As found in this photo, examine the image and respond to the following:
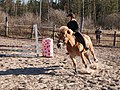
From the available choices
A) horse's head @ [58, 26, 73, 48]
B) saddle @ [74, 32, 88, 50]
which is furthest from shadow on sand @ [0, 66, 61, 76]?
saddle @ [74, 32, 88, 50]

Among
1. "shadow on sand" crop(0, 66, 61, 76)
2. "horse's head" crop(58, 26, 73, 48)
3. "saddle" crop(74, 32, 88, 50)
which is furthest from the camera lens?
"saddle" crop(74, 32, 88, 50)

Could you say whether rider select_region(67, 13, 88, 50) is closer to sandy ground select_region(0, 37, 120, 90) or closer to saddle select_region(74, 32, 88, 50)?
saddle select_region(74, 32, 88, 50)

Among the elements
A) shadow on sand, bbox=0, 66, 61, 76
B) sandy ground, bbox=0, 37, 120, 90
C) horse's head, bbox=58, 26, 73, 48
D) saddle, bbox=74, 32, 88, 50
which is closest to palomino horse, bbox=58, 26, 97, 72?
horse's head, bbox=58, 26, 73, 48

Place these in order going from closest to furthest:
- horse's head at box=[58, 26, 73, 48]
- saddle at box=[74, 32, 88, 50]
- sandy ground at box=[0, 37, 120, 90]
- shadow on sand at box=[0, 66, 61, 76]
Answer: sandy ground at box=[0, 37, 120, 90] < horse's head at box=[58, 26, 73, 48] < shadow on sand at box=[0, 66, 61, 76] < saddle at box=[74, 32, 88, 50]

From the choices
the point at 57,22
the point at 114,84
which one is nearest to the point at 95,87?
the point at 114,84

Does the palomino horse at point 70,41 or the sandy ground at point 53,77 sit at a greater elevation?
the palomino horse at point 70,41

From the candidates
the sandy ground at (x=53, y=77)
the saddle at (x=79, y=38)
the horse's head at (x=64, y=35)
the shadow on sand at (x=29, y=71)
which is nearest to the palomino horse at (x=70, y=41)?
the horse's head at (x=64, y=35)

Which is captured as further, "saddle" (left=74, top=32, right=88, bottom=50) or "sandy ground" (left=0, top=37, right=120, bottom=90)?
"saddle" (left=74, top=32, right=88, bottom=50)

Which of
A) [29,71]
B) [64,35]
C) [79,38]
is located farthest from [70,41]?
[29,71]

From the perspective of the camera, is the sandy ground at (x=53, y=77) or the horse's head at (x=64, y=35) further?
the horse's head at (x=64, y=35)

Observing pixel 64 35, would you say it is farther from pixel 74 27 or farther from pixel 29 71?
pixel 29 71

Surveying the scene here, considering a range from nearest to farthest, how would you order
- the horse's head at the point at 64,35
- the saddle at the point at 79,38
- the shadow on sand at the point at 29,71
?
the horse's head at the point at 64,35
the shadow on sand at the point at 29,71
the saddle at the point at 79,38

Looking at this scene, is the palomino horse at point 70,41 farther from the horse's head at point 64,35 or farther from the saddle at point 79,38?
the saddle at point 79,38

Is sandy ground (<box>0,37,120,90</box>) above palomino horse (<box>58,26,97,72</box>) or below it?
below
